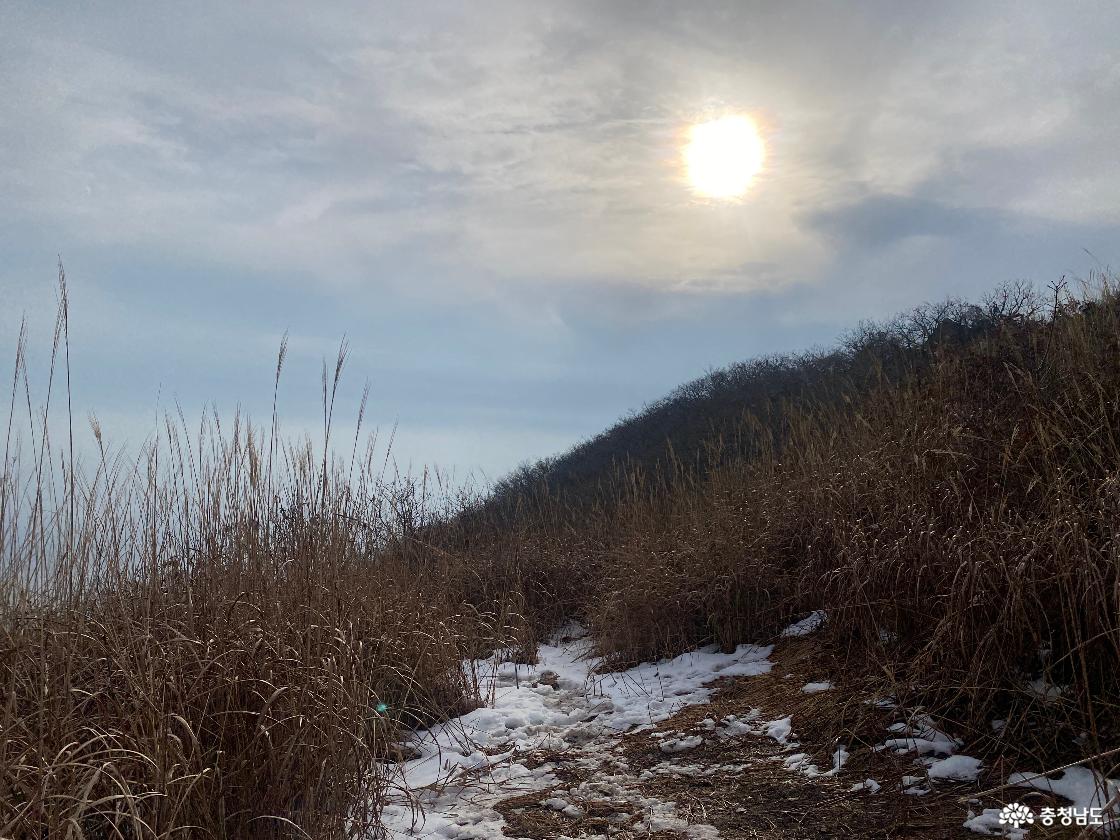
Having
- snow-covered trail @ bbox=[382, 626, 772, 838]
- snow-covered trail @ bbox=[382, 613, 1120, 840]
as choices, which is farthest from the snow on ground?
snow-covered trail @ bbox=[382, 626, 772, 838]

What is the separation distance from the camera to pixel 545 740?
14.3ft

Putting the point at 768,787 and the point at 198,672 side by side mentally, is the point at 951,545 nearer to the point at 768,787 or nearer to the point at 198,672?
the point at 768,787

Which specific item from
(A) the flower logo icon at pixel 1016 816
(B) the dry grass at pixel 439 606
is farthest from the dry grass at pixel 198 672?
(A) the flower logo icon at pixel 1016 816

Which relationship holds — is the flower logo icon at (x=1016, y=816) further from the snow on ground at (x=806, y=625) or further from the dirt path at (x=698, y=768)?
the snow on ground at (x=806, y=625)

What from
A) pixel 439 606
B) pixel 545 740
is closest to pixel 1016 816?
pixel 545 740

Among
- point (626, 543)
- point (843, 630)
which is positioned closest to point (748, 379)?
point (626, 543)

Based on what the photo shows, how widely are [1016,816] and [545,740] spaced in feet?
8.00

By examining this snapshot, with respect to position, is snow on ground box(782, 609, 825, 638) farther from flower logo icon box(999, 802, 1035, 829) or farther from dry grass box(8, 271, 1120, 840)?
flower logo icon box(999, 802, 1035, 829)

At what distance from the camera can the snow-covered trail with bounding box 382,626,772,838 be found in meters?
3.26

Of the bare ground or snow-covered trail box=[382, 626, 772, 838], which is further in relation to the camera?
snow-covered trail box=[382, 626, 772, 838]

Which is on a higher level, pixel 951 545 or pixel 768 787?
pixel 951 545

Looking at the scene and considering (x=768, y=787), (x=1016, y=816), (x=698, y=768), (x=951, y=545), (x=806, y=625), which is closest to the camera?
(x=1016, y=816)

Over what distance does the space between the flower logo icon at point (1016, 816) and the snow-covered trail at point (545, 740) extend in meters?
1.06

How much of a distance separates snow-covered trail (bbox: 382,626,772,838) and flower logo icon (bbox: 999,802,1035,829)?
1.06 m
